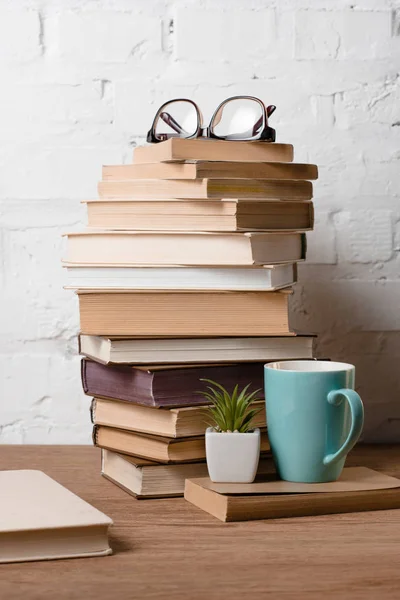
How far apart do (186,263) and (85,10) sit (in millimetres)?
532

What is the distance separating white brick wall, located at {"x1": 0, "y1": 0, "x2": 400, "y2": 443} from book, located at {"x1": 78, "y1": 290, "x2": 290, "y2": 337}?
35 centimetres

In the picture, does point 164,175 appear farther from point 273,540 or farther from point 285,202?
point 273,540

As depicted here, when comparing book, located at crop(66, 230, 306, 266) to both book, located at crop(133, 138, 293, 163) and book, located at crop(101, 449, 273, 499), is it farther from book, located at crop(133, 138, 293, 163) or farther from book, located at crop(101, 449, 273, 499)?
book, located at crop(101, 449, 273, 499)

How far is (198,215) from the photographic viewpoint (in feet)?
3.58

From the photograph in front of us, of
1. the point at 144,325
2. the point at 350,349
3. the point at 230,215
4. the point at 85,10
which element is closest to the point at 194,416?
the point at 144,325

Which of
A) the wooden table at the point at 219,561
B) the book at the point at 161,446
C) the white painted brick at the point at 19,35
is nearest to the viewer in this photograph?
the wooden table at the point at 219,561

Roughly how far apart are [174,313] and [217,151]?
203mm

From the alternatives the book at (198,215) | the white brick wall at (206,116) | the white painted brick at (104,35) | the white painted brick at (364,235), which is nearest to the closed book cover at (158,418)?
the book at (198,215)

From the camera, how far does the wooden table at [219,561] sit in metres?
0.76

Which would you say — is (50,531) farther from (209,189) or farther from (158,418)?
(209,189)

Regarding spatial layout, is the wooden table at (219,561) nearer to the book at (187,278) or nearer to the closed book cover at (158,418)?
the closed book cover at (158,418)

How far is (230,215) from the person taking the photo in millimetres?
1071

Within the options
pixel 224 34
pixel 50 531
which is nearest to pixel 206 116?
pixel 224 34

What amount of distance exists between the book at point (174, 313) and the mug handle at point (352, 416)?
124 millimetres
